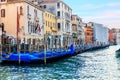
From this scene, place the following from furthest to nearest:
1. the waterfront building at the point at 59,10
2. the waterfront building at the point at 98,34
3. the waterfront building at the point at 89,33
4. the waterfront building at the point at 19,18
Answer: the waterfront building at the point at 98,34 < the waterfront building at the point at 89,33 < the waterfront building at the point at 59,10 < the waterfront building at the point at 19,18

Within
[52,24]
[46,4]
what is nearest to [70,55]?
[52,24]

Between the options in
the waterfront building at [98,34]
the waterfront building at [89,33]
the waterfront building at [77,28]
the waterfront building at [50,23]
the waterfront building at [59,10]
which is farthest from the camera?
the waterfront building at [98,34]

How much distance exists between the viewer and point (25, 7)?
139 ft

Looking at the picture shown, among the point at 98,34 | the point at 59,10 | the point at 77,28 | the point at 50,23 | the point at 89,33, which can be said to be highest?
the point at 59,10

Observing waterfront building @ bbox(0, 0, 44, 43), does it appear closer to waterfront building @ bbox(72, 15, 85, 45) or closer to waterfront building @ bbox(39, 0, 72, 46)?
waterfront building @ bbox(39, 0, 72, 46)

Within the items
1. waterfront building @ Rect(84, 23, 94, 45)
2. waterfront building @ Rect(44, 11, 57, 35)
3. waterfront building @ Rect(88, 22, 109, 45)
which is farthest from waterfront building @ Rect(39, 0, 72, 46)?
waterfront building @ Rect(88, 22, 109, 45)

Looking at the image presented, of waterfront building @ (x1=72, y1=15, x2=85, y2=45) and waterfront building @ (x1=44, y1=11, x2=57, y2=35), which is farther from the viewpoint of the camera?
waterfront building @ (x1=72, y1=15, x2=85, y2=45)

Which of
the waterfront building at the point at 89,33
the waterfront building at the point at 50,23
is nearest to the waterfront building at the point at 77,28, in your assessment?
the waterfront building at the point at 89,33

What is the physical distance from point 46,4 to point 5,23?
19.2 metres

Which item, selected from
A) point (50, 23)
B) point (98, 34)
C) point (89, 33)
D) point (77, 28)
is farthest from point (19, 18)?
point (98, 34)

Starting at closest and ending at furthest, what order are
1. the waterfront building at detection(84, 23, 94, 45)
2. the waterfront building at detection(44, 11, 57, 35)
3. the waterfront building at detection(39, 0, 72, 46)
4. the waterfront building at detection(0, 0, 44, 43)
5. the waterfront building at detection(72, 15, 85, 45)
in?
the waterfront building at detection(0, 0, 44, 43) < the waterfront building at detection(44, 11, 57, 35) < the waterfront building at detection(39, 0, 72, 46) < the waterfront building at detection(72, 15, 85, 45) < the waterfront building at detection(84, 23, 94, 45)

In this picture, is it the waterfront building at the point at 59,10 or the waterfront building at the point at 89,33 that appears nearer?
the waterfront building at the point at 59,10

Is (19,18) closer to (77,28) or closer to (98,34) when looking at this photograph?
(77,28)

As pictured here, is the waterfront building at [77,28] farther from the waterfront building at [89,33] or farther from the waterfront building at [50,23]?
the waterfront building at [50,23]
